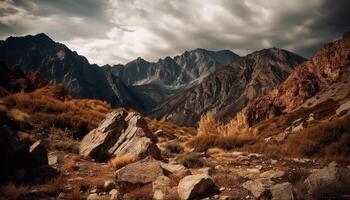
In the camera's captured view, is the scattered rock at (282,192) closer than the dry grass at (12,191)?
Yes

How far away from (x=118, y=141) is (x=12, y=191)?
982 cm

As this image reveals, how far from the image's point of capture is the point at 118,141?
66.4 ft

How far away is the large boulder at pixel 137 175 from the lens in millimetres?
11586

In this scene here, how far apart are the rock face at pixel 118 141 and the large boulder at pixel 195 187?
714cm

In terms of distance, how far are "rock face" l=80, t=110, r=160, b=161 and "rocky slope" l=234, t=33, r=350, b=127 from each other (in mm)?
119450

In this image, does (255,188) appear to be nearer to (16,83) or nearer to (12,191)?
(12,191)

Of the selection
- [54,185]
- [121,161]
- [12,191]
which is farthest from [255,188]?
[12,191]

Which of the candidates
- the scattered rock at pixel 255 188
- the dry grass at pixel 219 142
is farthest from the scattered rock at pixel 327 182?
the dry grass at pixel 219 142

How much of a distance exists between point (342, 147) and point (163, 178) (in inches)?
433

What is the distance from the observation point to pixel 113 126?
826 inches

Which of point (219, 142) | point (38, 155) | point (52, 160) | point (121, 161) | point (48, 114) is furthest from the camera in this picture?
point (219, 142)

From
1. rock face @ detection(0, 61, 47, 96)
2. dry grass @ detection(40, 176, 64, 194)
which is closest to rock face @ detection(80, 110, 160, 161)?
dry grass @ detection(40, 176, 64, 194)

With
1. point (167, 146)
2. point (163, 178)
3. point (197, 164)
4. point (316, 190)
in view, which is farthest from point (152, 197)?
point (167, 146)

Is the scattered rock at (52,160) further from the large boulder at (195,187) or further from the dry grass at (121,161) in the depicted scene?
the large boulder at (195,187)
